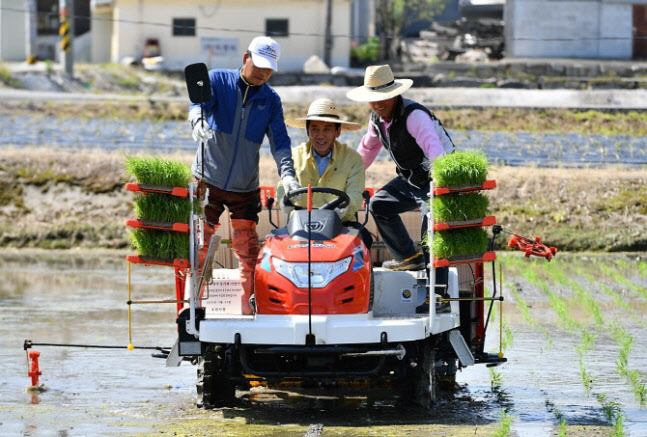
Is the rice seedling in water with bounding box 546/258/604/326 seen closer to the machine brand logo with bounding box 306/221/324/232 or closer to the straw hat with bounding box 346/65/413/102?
the straw hat with bounding box 346/65/413/102

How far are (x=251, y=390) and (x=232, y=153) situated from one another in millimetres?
1968

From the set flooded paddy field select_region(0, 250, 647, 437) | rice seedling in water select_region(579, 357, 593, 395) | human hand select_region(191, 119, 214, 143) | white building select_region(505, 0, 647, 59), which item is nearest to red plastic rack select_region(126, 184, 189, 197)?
human hand select_region(191, 119, 214, 143)

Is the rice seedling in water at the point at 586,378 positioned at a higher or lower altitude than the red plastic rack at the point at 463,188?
lower

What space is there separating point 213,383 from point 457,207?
1.99 metres

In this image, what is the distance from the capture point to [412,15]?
51.3 meters

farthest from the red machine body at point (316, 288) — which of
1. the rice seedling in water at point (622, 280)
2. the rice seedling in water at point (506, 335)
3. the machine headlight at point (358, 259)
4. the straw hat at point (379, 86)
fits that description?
the rice seedling in water at point (622, 280)

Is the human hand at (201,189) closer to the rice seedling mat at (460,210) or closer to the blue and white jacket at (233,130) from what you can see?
the blue and white jacket at (233,130)

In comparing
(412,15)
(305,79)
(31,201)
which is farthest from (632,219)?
(412,15)

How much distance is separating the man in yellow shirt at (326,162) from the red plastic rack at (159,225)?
3.70ft

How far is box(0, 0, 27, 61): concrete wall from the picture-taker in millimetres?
48406

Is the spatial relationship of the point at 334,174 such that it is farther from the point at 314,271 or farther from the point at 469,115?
the point at 469,115

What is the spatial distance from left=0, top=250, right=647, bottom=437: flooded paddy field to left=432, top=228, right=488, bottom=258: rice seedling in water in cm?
107

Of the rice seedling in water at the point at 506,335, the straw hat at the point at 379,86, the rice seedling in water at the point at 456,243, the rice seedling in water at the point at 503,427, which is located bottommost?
the rice seedling in water at the point at 506,335

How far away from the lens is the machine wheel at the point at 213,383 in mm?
8852
